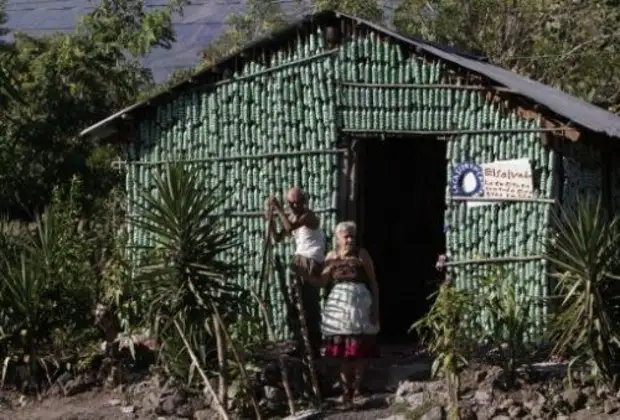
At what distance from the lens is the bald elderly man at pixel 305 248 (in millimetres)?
11367

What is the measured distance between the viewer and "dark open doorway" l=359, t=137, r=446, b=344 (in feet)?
47.4

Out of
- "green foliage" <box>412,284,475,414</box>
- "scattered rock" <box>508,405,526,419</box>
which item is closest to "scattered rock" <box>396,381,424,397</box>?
"green foliage" <box>412,284,475,414</box>

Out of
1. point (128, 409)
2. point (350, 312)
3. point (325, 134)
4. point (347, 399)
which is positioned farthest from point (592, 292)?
point (128, 409)

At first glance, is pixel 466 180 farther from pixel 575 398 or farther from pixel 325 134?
pixel 575 398

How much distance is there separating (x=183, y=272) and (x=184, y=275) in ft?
0.09

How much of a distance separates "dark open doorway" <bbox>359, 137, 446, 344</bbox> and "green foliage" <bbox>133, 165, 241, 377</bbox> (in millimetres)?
3625

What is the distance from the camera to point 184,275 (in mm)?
10938

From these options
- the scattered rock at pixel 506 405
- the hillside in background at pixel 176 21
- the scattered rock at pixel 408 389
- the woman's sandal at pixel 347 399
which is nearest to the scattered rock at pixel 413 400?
the scattered rock at pixel 408 389

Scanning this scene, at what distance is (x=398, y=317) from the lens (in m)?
14.2

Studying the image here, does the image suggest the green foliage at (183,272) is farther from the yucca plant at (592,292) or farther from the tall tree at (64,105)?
the tall tree at (64,105)

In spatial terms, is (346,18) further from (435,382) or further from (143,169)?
(435,382)

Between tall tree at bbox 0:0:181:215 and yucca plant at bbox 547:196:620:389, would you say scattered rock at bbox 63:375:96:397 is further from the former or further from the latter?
tall tree at bbox 0:0:181:215

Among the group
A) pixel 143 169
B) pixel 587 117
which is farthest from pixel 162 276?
pixel 587 117

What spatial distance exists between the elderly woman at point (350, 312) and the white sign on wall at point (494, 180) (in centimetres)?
145
